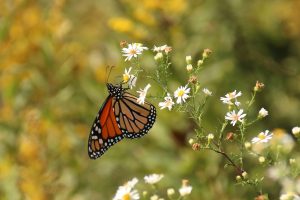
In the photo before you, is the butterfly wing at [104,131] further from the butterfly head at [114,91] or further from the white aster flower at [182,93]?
the white aster flower at [182,93]

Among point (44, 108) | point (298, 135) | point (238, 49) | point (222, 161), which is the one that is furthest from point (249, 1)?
point (298, 135)

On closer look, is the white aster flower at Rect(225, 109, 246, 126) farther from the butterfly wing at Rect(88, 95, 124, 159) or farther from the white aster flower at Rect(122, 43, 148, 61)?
the butterfly wing at Rect(88, 95, 124, 159)

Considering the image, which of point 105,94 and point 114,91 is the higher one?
point 105,94

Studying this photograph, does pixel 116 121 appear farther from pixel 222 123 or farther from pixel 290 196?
pixel 290 196

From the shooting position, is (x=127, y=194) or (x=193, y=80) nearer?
(x=193, y=80)

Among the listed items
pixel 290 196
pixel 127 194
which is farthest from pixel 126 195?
pixel 290 196

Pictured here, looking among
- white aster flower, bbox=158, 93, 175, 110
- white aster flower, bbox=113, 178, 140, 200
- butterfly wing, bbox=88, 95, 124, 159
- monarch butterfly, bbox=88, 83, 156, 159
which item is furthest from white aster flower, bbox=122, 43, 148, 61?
butterfly wing, bbox=88, 95, 124, 159

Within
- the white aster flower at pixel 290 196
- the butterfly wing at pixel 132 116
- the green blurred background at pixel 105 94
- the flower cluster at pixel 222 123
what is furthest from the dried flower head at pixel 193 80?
the green blurred background at pixel 105 94
